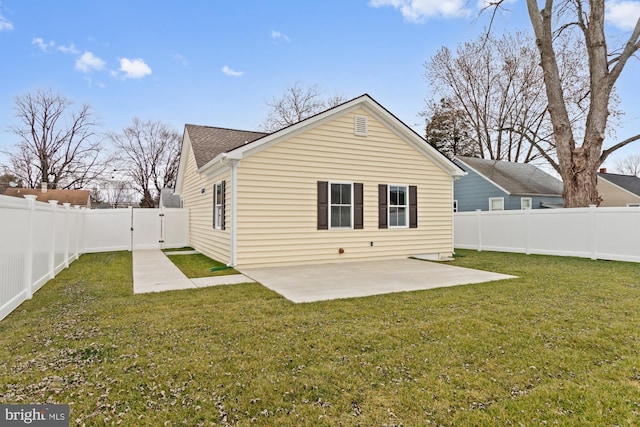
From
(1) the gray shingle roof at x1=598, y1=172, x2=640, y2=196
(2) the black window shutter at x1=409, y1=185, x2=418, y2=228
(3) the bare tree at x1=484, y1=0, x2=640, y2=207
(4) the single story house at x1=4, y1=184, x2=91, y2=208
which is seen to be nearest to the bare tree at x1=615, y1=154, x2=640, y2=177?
(1) the gray shingle roof at x1=598, y1=172, x2=640, y2=196

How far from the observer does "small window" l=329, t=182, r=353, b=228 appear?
9508 mm

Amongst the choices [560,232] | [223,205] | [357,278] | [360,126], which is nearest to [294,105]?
[360,126]

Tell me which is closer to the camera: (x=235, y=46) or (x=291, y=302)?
(x=291, y=302)

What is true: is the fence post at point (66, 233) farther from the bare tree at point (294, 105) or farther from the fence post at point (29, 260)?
the bare tree at point (294, 105)

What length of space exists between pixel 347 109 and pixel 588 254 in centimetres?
824

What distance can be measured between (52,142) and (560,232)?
113ft

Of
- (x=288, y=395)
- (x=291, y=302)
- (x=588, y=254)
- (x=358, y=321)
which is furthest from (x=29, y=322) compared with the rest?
(x=588, y=254)

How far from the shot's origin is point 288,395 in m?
2.52

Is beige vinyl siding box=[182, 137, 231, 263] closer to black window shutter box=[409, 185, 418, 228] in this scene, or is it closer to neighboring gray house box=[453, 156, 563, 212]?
black window shutter box=[409, 185, 418, 228]

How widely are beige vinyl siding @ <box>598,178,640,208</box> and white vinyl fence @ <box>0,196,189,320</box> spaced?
24.8m

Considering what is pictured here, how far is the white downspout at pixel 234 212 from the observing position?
27.2ft

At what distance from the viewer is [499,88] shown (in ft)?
75.2

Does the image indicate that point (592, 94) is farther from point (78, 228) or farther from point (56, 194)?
point (56, 194)

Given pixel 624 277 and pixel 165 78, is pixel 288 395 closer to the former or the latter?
pixel 624 277
